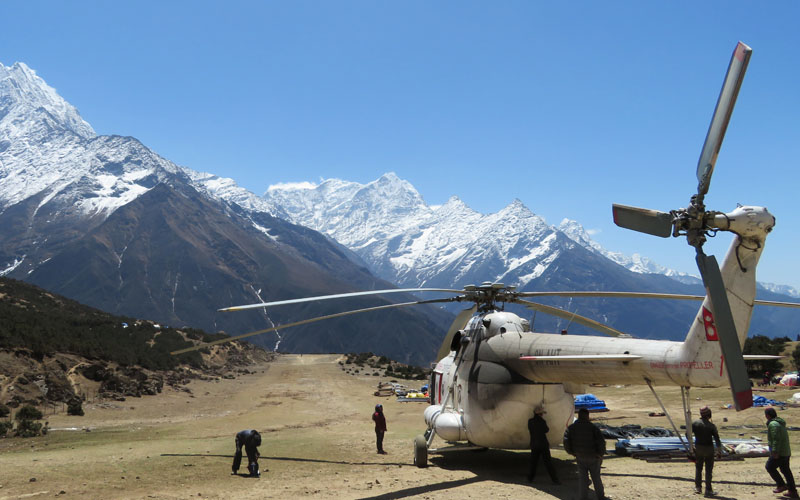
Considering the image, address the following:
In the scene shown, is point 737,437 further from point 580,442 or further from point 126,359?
point 126,359

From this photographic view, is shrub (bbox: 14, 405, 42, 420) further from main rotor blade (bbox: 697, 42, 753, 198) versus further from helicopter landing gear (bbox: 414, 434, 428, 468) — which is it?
main rotor blade (bbox: 697, 42, 753, 198)

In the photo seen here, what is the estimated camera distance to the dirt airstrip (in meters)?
13.8

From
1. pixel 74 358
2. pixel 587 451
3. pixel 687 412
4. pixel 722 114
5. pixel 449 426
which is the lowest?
pixel 74 358

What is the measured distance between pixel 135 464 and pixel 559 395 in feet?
41.8

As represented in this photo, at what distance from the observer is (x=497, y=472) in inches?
650

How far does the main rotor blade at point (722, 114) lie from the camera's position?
933cm

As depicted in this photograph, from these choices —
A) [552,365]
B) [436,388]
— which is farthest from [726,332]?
[436,388]

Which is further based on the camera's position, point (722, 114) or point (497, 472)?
point (497, 472)

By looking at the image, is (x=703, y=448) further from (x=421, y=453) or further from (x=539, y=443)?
(x=421, y=453)

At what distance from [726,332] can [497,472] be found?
8617 mm

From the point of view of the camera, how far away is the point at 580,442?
41.0 ft

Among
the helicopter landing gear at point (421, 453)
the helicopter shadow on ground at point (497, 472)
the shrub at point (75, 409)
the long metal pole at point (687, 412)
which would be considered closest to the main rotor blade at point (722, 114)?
the long metal pole at point (687, 412)

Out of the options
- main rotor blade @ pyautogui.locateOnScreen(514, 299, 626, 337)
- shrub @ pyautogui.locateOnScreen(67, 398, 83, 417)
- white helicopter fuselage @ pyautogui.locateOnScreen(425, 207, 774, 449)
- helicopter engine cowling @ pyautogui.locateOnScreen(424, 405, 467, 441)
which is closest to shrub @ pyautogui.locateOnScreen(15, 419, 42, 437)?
shrub @ pyautogui.locateOnScreen(67, 398, 83, 417)

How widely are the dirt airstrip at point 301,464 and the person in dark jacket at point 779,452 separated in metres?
0.38
